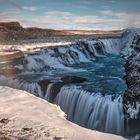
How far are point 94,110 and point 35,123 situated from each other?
8361 mm

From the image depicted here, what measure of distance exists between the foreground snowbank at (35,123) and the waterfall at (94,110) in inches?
244

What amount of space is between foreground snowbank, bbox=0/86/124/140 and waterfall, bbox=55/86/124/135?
244 inches

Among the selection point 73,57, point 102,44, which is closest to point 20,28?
point 102,44

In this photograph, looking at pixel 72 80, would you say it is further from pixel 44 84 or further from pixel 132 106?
pixel 132 106

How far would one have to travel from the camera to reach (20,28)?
9319cm

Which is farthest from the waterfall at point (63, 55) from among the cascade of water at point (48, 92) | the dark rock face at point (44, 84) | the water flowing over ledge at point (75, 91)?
the cascade of water at point (48, 92)

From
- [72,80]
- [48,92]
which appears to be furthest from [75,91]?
[72,80]

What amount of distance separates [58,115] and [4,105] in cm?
168

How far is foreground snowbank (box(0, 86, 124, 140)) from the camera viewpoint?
287 inches

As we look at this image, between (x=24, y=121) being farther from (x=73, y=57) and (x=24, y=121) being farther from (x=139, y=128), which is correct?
(x=73, y=57)

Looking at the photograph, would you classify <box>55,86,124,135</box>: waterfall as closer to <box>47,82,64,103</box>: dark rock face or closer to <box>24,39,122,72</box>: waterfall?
<box>47,82,64,103</box>: dark rock face

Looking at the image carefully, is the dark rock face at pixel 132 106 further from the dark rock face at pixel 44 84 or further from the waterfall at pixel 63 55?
the waterfall at pixel 63 55

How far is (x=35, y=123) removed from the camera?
314 inches

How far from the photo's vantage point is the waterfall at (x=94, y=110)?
605 inches
